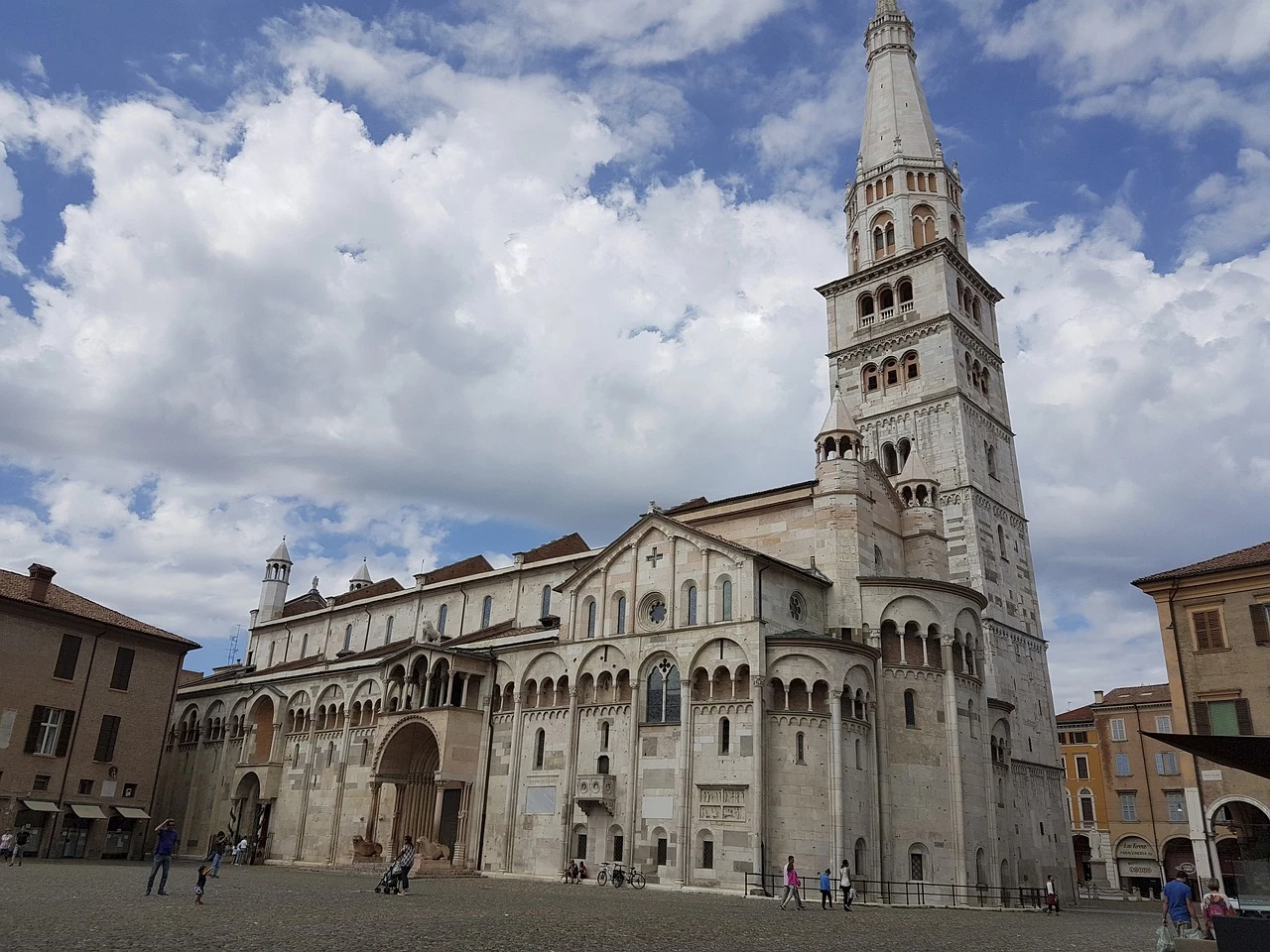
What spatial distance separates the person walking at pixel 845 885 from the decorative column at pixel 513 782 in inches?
566

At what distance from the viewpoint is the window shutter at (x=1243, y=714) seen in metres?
30.9

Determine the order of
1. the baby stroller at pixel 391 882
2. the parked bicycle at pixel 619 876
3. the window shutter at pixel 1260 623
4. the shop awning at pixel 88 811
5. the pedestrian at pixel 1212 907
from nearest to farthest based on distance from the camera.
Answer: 1. the pedestrian at pixel 1212 907
2. the baby stroller at pixel 391 882
3. the window shutter at pixel 1260 623
4. the parked bicycle at pixel 619 876
5. the shop awning at pixel 88 811

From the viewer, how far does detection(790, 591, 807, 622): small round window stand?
119 ft

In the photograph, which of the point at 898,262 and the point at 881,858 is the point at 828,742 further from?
the point at 898,262

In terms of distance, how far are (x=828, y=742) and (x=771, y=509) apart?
37.1ft

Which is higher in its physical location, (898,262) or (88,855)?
(898,262)

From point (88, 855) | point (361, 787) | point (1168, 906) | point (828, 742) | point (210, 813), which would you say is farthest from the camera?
point (210, 813)

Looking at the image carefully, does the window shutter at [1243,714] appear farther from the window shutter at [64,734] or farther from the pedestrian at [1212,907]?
the window shutter at [64,734]

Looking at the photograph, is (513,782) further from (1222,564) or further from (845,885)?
(1222,564)

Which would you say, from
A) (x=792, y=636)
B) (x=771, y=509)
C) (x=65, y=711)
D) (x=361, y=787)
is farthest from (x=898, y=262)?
(x=65, y=711)

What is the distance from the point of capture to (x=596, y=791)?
117 ft

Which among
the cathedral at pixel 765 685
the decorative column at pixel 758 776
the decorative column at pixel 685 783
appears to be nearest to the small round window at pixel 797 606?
the cathedral at pixel 765 685

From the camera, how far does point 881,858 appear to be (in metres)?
32.6

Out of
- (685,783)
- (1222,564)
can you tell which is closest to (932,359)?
(1222,564)
